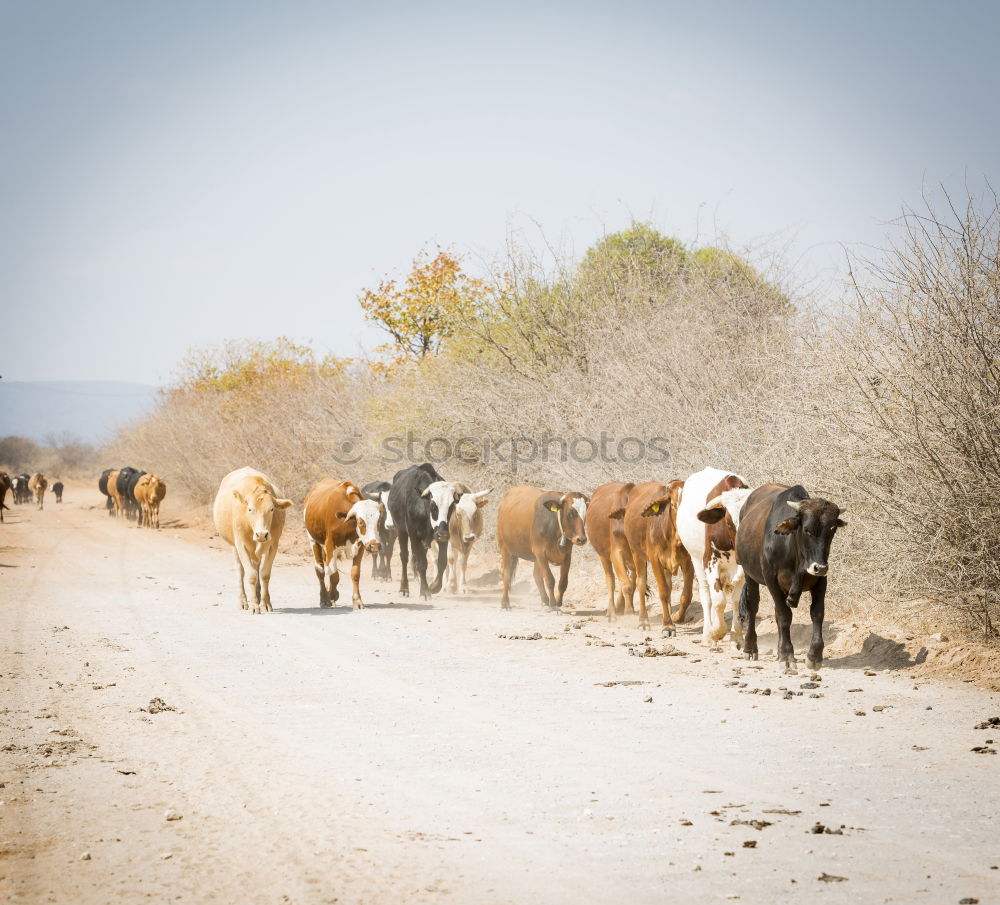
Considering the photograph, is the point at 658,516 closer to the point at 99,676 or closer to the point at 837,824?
the point at 99,676

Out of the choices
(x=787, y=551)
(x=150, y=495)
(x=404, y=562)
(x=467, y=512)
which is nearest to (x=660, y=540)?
(x=787, y=551)

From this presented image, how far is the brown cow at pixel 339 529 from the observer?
14.6m

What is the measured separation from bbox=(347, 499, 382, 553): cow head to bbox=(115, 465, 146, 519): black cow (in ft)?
85.6

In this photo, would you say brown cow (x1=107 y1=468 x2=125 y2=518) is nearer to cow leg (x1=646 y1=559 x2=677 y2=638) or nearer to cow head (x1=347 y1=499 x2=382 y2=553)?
cow head (x1=347 y1=499 x2=382 y2=553)

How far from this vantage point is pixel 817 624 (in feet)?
29.8

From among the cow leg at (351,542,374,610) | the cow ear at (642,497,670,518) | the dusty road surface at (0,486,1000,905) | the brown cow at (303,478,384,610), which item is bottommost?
the dusty road surface at (0,486,1000,905)

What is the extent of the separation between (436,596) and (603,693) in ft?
27.3

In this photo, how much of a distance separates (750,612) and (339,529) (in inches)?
267

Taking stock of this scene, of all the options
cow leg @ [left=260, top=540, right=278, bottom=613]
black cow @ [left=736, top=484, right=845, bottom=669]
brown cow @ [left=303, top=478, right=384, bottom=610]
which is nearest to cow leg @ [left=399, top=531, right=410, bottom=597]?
brown cow @ [left=303, top=478, right=384, bottom=610]

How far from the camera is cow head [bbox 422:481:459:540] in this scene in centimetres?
1535

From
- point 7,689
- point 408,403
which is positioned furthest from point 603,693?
point 408,403

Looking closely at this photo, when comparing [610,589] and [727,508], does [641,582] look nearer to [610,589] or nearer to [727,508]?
[610,589]

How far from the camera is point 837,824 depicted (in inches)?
195

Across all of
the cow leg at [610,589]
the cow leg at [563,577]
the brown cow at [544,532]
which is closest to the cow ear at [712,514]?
the cow leg at [610,589]
